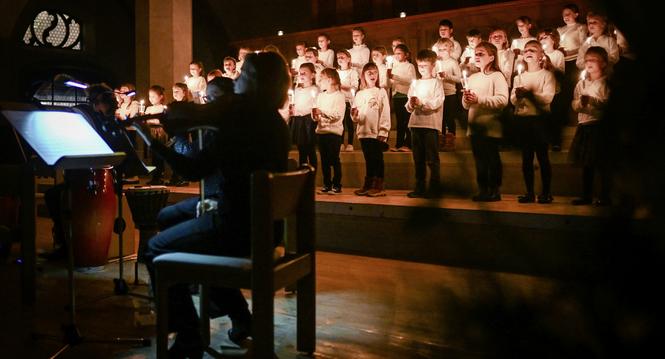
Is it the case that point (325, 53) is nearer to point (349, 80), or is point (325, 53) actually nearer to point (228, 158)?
point (349, 80)

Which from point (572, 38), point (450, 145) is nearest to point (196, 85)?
point (572, 38)

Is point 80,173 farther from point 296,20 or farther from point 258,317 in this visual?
point 296,20

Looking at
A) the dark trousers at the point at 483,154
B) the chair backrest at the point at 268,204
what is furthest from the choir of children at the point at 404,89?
the dark trousers at the point at 483,154

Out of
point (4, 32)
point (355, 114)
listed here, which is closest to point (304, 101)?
point (355, 114)

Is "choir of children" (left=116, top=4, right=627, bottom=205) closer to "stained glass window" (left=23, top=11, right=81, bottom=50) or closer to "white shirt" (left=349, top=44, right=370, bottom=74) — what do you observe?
"white shirt" (left=349, top=44, right=370, bottom=74)

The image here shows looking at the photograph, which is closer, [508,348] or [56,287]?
[508,348]

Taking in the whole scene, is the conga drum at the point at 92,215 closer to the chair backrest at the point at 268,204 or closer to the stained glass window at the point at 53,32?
the chair backrest at the point at 268,204

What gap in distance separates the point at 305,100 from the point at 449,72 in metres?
1.83

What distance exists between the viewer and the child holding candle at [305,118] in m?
7.25

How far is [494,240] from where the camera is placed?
3.12ft

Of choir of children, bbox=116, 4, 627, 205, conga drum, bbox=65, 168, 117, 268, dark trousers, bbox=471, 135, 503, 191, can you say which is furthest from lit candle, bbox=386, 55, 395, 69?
dark trousers, bbox=471, 135, 503, 191

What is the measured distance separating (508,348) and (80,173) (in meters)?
4.64

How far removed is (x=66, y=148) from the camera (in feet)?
10.6

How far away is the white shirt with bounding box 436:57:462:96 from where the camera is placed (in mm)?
7242
